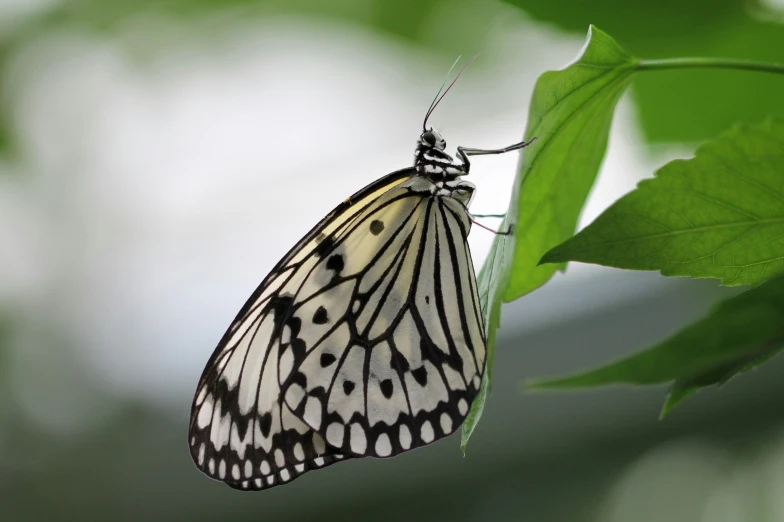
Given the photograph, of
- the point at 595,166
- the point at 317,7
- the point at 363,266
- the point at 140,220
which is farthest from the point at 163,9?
the point at 140,220

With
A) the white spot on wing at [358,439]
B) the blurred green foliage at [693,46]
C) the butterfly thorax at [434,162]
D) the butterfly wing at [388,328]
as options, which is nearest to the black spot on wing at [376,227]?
the butterfly wing at [388,328]

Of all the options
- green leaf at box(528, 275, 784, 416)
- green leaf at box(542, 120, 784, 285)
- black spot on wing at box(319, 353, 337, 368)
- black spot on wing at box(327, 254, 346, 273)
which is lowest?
green leaf at box(528, 275, 784, 416)

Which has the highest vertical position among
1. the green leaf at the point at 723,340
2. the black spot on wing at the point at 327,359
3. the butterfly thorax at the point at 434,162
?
the butterfly thorax at the point at 434,162

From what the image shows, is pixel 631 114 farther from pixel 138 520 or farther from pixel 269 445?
pixel 138 520

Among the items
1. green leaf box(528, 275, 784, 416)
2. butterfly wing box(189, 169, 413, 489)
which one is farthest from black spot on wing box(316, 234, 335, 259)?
green leaf box(528, 275, 784, 416)

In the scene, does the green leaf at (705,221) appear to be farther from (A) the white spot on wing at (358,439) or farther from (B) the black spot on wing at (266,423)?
(B) the black spot on wing at (266,423)

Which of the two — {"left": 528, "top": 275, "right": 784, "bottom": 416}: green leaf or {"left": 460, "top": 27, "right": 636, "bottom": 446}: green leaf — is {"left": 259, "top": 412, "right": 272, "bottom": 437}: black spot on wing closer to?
{"left": 460, "top": 27, "right": 636, "bottom": 446}: green leaf
